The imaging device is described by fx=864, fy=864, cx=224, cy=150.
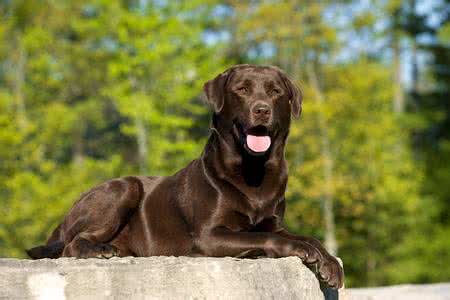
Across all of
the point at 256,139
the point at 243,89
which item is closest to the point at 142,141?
the point at 243,89

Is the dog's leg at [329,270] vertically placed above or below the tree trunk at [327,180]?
above

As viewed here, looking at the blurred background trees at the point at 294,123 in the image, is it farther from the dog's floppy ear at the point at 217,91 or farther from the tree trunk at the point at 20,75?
the dog's floppy ear at the point at 217,91

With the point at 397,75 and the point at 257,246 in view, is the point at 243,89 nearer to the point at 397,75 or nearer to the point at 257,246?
the point at 257,246

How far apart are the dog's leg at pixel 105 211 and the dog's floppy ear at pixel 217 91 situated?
42.8 inches

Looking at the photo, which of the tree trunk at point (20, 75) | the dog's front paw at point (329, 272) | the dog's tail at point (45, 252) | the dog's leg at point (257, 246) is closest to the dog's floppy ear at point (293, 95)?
the dog's leg at point (257, 246)

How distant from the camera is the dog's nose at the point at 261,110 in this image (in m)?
6.25

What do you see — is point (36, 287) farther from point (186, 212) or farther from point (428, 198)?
point (428, 198)

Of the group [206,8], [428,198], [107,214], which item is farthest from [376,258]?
[107,214]

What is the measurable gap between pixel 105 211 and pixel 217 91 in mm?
1358

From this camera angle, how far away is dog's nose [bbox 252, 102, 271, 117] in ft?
20.5

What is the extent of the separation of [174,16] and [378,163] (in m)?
9.57

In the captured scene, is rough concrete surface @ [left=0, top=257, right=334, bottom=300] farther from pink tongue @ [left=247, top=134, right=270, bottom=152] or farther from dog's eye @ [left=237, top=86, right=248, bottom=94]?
dog's eye @ [left=237, top=86, right=248, bottom=94]

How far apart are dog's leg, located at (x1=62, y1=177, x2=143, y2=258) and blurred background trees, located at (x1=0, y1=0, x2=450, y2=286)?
21.8 m

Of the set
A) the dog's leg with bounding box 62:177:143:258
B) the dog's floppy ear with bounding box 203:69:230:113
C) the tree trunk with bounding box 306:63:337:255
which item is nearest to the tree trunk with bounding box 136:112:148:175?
the tree trunk with bounding box 306:63:337:255
